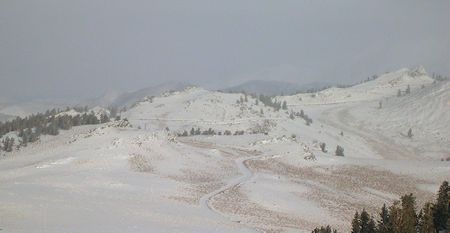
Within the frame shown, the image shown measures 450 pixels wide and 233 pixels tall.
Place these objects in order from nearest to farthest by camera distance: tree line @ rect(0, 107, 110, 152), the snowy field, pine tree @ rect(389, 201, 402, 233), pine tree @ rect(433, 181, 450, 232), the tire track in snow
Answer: pine tree @ rect(389, 201, 402, 233)
pine tree @ rect(433, 181, 450, 232)
the snowy field
the tire track in snow
tree line @ rect(0, 107, 110, 152)

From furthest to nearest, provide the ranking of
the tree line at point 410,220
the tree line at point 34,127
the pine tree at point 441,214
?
1. the tree line at point 34,127
2. the pine tree at point 441,214
3. the tree line at point 410,220

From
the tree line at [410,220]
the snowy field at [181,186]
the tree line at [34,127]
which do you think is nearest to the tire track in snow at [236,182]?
the snowy field at [181,186]

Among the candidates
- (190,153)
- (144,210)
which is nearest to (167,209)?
(144,210)

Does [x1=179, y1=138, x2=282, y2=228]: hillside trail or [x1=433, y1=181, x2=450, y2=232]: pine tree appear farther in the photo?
[x1=179, y1=138, x2=282, y2=228]: hillside trail

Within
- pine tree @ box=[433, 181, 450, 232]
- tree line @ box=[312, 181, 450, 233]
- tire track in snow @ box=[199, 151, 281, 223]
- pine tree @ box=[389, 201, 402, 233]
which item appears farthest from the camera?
tire track in snow @ box=[199, 151, 281, 223]

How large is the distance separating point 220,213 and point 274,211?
807 centimetres

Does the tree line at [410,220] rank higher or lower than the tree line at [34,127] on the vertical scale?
lower

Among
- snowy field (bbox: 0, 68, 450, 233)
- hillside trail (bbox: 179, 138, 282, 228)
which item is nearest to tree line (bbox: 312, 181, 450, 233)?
snowy field (bbox: 0, 68, 450, 233)

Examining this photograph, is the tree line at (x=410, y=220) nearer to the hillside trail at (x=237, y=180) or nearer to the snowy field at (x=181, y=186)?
the snowy field at (x=181, y=186)

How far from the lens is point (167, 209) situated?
45.8m

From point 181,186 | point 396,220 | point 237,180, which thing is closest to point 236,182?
point 237,180

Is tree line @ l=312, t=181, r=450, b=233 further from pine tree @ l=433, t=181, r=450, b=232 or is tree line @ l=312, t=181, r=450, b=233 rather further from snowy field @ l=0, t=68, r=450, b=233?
snowy field @ l=0, t=68, r=450, b=233

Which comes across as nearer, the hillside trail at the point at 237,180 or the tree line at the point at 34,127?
the hillside trail at the point at 237,180

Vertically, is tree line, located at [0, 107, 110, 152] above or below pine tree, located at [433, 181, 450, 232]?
above
